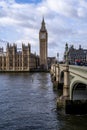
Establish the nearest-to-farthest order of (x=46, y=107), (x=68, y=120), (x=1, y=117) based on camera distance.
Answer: (x=68, y=120), (x=1, y=117), (x=46, y=107)

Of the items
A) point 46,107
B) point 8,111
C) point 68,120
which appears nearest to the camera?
point 68,120

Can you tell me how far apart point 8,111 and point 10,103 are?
620 centimetres

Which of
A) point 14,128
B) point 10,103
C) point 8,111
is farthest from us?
point 10,103

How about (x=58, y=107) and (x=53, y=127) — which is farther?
(x=58, y=107)

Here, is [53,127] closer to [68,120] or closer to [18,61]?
[68,120]

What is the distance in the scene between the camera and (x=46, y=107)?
3625 cm

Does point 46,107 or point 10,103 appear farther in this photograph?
point 10,103

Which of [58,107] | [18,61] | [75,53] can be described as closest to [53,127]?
[58,107]

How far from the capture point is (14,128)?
2589 centimetres

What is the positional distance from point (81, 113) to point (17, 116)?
5829mm

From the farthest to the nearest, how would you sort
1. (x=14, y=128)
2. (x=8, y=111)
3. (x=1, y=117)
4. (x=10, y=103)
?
(x=10, y=103), (x=8, y=111), (x=1, y=117), (x=14, y=128)

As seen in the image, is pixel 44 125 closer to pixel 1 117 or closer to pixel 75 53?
pixel 1 117

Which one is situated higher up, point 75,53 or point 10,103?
point 75,53

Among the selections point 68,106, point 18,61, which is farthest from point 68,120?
point 18,61
